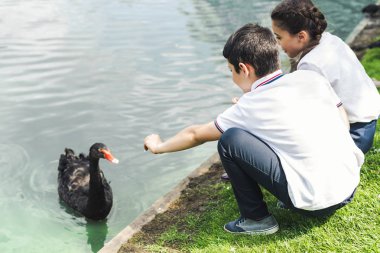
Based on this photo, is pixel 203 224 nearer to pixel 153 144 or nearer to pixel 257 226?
pixel 257 226

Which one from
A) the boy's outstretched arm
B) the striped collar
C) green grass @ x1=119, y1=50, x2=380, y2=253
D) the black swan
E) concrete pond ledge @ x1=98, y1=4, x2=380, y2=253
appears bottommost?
the black swan

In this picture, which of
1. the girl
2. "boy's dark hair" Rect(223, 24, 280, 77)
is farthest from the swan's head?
"boy's dark hair" Rect(223, 24, 280, 77)

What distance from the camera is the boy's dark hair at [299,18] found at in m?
3.57

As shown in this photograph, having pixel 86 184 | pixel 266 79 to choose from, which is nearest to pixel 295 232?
pixel 266 79

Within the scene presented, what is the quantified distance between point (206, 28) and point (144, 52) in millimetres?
3167

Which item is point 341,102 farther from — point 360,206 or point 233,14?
point 233,14

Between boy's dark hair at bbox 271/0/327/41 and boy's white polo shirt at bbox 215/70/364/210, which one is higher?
boy's dark hair at bbox 271/0/327/41

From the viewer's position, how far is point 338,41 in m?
3.67

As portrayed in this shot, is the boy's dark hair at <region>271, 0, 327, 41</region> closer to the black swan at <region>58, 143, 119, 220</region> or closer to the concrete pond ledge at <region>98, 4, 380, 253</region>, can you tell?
the concrete pond ledge at <region>98, 4, 380, 253</region>

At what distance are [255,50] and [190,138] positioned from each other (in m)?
0.66

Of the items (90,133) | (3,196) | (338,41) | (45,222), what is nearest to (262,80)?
(338,41)

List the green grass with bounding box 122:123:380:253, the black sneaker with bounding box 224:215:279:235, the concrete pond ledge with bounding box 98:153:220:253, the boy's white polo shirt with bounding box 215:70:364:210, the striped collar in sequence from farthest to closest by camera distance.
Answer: the concrete pond ledge with bounding box 98:153:220:253 → the black sneaker with bounding box 224:215:279:235 → the green grass with bounding box 122:123:380:253 → the striped collar → the boy's white polo shirt with bounding box 215:70:364:210

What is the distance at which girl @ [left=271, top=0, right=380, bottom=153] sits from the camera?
3516mm

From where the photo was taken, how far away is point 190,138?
322cm
